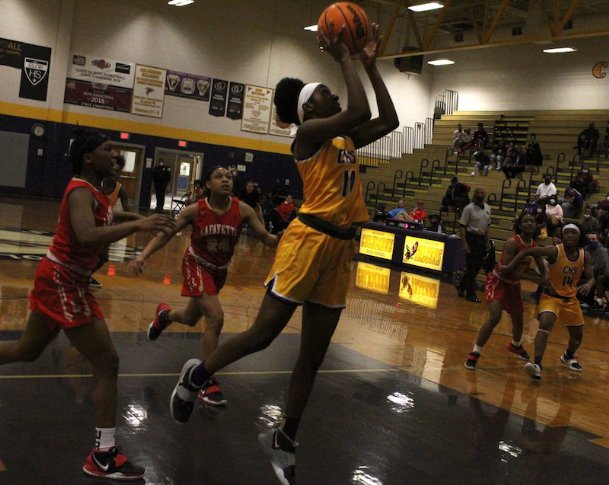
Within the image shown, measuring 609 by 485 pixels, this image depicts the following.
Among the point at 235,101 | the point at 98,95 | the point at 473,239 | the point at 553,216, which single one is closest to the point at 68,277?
the point at 473,239

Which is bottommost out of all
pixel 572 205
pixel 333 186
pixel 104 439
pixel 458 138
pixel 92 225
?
pixel 104 439

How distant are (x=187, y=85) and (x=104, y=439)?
80.5ft

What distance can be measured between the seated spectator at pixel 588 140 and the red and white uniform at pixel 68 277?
2192 cm

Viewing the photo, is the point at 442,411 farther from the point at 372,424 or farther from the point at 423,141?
the point at 423,141

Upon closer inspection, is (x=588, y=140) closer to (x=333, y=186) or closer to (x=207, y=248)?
(x=207, y=248)

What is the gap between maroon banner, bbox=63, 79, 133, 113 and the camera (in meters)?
25.0

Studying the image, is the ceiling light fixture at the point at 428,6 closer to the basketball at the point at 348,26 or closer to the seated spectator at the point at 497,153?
the seated spectator at the point at 497,153

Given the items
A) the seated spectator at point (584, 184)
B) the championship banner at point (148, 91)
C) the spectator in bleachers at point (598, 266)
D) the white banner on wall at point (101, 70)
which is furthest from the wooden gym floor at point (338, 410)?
the championship banner at point (148, 91)

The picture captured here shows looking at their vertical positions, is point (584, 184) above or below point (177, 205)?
above

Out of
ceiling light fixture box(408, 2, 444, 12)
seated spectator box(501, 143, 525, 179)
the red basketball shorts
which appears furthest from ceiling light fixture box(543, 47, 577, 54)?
the red basketball shorts

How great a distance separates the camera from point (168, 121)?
1055 inches

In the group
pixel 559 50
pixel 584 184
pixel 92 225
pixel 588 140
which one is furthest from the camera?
pixel 559 50

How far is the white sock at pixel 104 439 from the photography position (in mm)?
3514

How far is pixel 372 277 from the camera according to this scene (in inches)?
571
